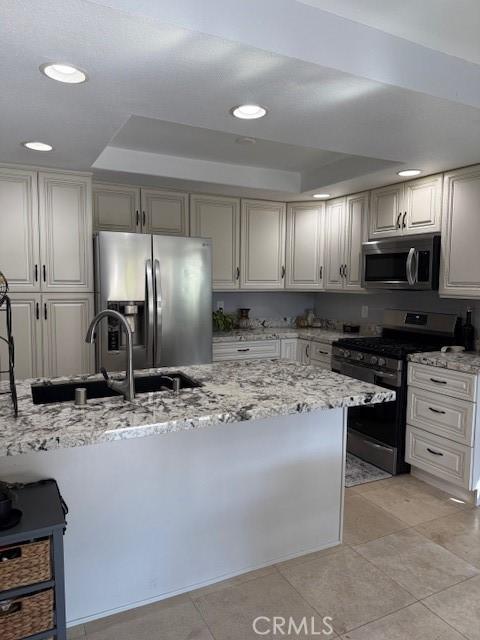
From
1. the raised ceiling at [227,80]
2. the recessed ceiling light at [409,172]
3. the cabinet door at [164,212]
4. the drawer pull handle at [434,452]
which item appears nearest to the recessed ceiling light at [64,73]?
the raised ceiling at [227,80]

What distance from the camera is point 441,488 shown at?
301cm

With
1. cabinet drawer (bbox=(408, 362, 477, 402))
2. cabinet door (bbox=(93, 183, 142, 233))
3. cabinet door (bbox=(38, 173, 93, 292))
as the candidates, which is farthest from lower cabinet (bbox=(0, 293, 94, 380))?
cabinet drawer (bbox=(408, 362, 477, 402))

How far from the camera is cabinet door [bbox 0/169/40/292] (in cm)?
300

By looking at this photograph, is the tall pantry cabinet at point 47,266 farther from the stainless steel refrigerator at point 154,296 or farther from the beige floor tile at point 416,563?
the beige floor tile at point 416,563

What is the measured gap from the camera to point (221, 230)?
411 centimetres

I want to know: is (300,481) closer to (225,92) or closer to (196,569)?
(196,569)

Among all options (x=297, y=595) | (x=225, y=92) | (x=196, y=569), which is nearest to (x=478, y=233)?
(x=225, y=92)

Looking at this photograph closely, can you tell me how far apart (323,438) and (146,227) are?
239cm

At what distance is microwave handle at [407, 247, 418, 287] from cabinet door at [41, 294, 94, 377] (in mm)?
2395

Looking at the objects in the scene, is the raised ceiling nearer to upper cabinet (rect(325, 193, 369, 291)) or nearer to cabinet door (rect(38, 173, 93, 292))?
cabinet door (rect(38, 173, 93, 292))

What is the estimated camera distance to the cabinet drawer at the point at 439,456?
2.78 meters

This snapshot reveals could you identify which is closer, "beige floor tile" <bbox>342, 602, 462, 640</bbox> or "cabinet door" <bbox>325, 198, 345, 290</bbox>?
"beige floor tile" <bbox>342, 602, 462, 640</bbox>

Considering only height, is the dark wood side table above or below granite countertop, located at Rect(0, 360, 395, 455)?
below

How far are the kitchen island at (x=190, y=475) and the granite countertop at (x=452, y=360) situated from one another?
1036 millimetres
